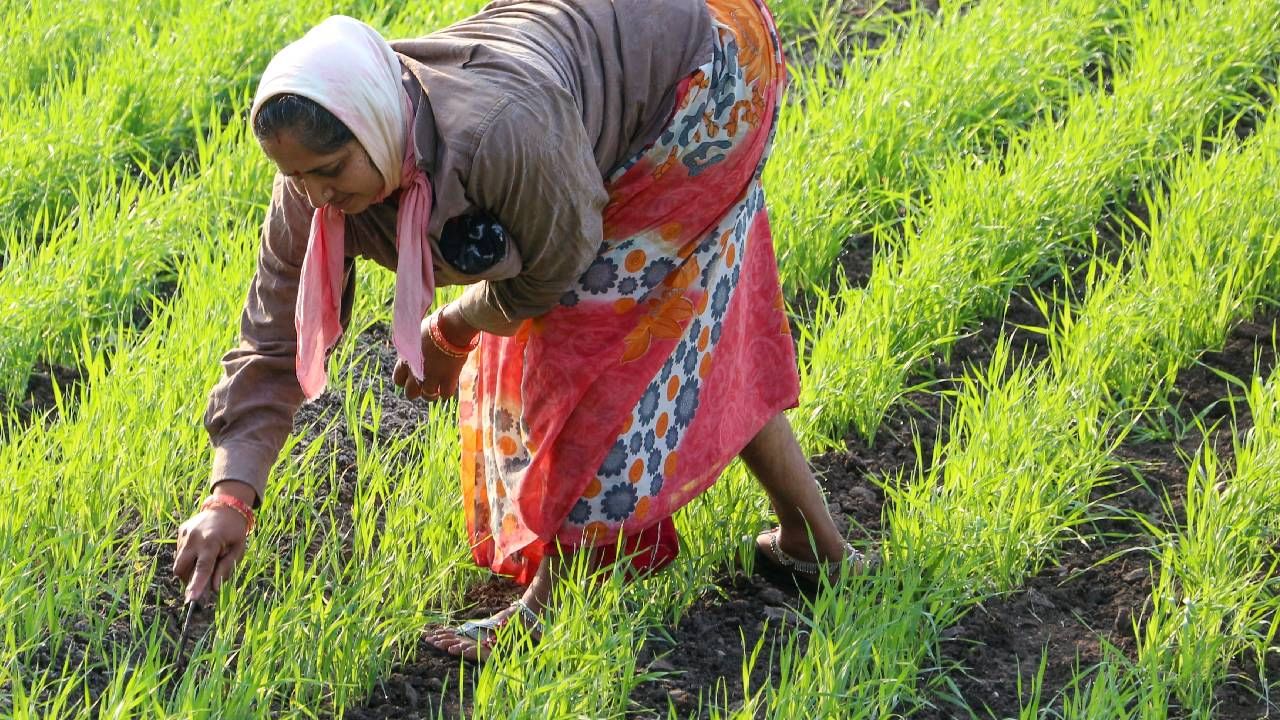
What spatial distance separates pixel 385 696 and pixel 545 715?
16.8 inches

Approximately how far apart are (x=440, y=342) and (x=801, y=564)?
794 millimetres

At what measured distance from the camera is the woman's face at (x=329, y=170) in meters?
2.07

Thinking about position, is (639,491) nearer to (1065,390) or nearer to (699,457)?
(699,457)

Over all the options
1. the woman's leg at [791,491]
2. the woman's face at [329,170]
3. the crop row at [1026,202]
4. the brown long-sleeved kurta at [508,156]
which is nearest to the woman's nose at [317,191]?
the woman's face at [329,170]

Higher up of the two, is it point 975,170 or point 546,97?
point 546,97

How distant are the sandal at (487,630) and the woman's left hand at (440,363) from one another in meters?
0.38

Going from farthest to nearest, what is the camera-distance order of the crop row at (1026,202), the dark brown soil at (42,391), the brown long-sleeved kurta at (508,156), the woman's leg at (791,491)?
the crop row at (1026,202), the dark brown soil at (42,391), the woman's leg at (791,491), the brown long-sleeved kurta at (508,156)

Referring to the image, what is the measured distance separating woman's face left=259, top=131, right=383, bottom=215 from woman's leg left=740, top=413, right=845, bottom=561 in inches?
37.1

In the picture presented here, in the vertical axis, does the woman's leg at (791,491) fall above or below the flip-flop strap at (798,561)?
above

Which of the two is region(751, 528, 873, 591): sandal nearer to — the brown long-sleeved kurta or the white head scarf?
the brown long-sleeved kurta

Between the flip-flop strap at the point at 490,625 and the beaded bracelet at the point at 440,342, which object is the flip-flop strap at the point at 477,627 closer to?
the flip-flop strap at the point at 490,625

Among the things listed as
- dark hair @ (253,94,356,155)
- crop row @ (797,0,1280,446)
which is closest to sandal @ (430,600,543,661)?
crop row @ (797,0,1280,446)

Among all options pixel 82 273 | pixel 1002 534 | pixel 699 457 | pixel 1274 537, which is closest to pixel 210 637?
pixel 699 457

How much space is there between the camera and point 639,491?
2.68 metres
